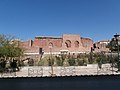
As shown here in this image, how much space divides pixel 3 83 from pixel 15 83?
0.97 m

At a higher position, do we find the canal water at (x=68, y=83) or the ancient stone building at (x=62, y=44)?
the ancient stone building at (x=62, y=44)

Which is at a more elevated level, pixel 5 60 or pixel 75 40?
pixel 75 40

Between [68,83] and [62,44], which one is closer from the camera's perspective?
[68,83]

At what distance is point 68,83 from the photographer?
22.6 metres

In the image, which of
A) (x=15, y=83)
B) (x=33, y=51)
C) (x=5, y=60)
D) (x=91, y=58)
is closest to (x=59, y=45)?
(x=33, y=51)

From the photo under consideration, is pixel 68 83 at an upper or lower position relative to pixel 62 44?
lower

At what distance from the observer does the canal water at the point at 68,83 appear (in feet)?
72.1

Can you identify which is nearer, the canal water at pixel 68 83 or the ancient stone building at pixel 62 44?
the canal water at pixel 68 83

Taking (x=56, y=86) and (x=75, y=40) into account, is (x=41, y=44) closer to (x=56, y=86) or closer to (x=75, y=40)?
(x=75, y=40)

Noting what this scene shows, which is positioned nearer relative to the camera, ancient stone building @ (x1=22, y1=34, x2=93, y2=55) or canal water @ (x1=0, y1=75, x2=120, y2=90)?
canal water @ (x1=0, y1=75, x2=120, y2=90)

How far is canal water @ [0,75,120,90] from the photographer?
22.0m

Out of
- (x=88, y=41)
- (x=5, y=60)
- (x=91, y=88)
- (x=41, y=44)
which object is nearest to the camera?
(x=91, y=88)

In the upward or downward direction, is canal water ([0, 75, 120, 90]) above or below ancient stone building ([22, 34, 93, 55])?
below

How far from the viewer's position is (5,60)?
3928cm
